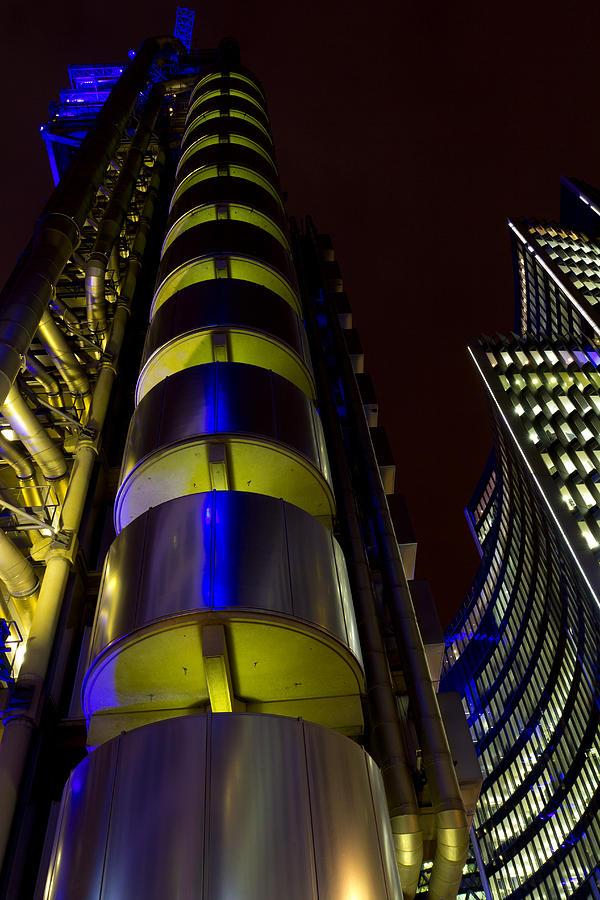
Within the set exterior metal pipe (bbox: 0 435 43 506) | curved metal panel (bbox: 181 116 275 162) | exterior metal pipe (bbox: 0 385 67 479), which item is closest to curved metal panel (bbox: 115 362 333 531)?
exterior metal pipe (bbox: 0 385 67 479)

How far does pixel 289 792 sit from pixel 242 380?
265 inches

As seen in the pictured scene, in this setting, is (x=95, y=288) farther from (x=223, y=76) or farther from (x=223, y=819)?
(x=223, y=76)

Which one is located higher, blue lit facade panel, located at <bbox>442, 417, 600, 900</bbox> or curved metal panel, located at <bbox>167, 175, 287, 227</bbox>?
blue lit facade panel, located at <bbox>442, 417, 600, 900</bbox>

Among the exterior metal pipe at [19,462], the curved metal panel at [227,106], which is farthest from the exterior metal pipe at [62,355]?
the curved metal panel at [227,106]

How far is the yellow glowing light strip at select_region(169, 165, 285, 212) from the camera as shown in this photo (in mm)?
19234

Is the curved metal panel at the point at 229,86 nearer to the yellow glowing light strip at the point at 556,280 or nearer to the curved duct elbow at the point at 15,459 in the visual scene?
the curved duct elbow at the point at 15,459

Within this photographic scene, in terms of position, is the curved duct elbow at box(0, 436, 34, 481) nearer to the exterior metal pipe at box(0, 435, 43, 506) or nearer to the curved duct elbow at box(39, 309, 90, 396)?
the exterior metal pipe at box(0, 435, 43, 506)

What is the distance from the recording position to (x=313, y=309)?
2219 centimetres

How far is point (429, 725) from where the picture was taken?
411 inches

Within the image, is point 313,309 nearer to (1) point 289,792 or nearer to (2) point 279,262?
(2) point 279,262

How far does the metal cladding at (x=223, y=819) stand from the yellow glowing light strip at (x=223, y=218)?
44.9 feet

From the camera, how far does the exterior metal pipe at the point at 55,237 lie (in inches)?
441

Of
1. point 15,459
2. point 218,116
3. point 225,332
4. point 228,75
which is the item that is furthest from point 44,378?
point 228,75

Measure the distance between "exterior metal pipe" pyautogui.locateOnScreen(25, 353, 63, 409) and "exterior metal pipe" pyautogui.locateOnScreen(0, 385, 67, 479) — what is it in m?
2.27
